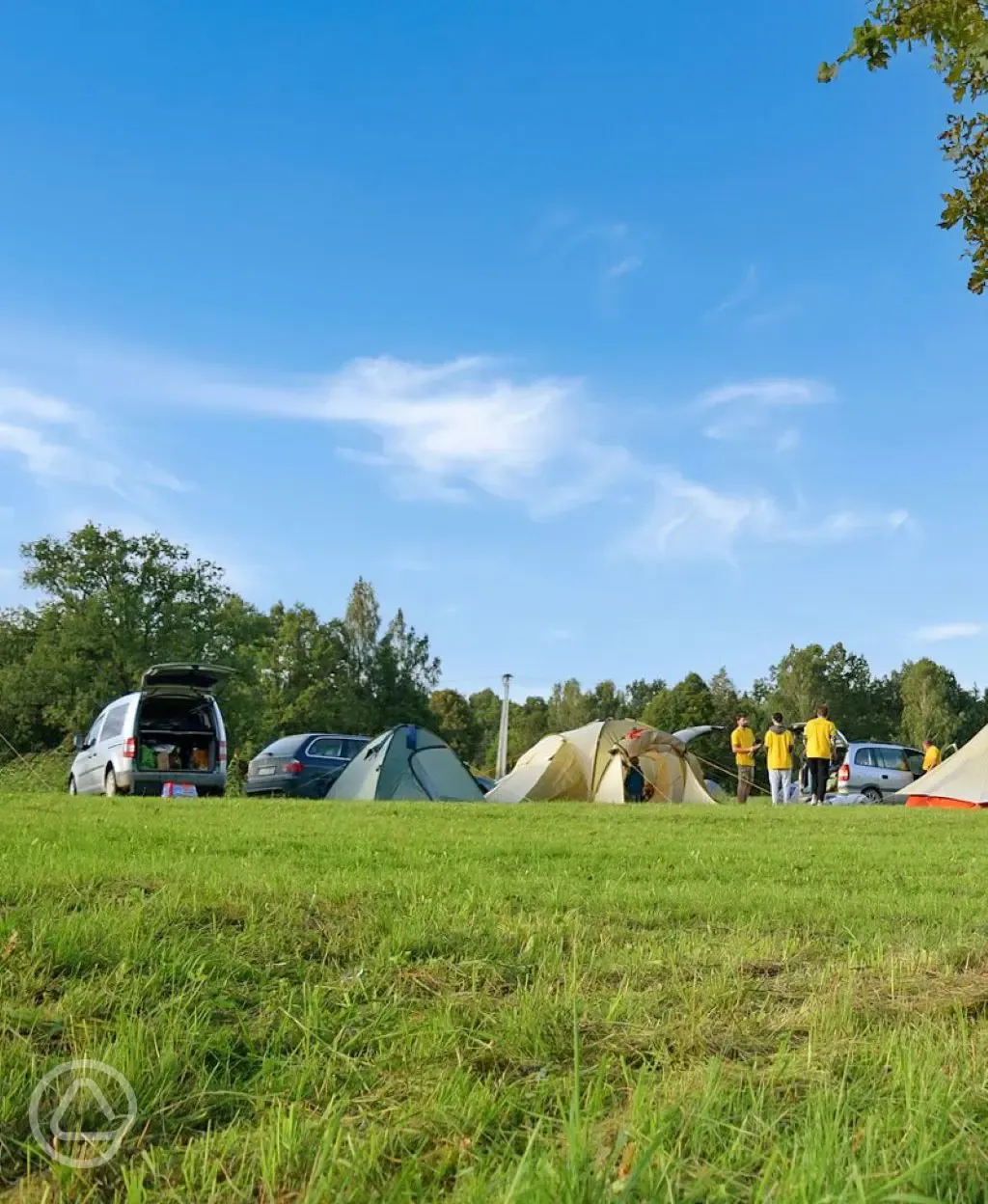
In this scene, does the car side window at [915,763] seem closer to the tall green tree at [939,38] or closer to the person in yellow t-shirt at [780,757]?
the person in yellow t-shirt at [780,757]

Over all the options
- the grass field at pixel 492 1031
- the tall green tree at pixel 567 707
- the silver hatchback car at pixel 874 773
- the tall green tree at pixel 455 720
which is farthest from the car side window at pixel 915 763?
the tall green tree at pixel 567 707

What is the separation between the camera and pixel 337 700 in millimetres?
70812

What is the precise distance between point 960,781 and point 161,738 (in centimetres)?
1365

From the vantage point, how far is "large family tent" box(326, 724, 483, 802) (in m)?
18.1

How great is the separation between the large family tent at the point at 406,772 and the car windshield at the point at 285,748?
1139mm

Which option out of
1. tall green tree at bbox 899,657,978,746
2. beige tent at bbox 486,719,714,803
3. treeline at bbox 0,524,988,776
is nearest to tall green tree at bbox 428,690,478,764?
treeline at bbox 0,524,988,776

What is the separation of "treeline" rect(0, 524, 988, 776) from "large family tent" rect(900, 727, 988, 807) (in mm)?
20392

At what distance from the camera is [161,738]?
18.4 meters

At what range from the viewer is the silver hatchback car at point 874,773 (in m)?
28.0

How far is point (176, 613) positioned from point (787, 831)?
4574cm

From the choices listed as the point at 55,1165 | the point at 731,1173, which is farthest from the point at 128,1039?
the point at 731,1173

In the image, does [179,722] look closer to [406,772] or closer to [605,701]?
[406,772]

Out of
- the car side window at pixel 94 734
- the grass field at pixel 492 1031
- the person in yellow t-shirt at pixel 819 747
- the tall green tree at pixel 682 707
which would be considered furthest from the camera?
the tall green tree at pixel 682 707

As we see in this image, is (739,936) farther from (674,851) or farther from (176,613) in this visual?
(176,613)
